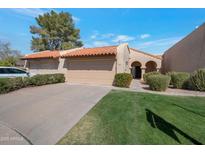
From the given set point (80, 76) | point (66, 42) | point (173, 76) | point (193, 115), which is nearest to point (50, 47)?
point (66, 42)

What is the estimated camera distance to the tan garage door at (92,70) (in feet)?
44.3

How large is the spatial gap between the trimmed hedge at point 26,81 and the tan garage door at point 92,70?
135 centimetres

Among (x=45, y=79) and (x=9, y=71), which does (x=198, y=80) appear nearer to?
(x=45, y=79)

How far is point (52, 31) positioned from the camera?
107 ft

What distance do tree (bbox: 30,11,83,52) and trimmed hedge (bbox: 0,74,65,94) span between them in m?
19.6

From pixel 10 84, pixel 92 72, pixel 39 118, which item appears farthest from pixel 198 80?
pixel 10 84

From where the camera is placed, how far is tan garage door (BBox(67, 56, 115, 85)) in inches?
532

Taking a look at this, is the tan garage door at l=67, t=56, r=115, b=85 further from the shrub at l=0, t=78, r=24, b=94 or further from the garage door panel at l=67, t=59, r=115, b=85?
the shrub at l=0, t=78, r=24, b=94

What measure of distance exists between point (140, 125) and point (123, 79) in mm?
7550

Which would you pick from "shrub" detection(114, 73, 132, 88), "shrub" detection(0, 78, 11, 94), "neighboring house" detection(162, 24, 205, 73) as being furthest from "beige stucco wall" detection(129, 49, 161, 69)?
"shrub" detection(0, 78, 11, 94)
